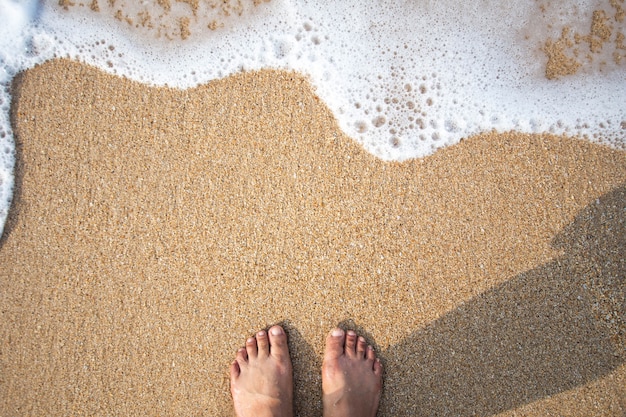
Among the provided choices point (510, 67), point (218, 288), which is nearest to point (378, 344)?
point (218, 288)

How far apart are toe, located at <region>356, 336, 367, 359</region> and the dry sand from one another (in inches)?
2.1

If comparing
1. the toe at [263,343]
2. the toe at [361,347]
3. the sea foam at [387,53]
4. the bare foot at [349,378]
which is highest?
the sea foam at [387,53]

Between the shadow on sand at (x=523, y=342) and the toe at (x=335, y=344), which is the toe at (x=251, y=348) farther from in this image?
the shadow on sand at (x=523, y=342)

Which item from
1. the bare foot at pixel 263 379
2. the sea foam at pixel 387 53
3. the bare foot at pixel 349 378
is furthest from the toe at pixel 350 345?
the sea foam at pixel 387 53

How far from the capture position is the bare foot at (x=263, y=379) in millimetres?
1959

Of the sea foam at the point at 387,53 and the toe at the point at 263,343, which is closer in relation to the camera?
the toe at the point at 263,343

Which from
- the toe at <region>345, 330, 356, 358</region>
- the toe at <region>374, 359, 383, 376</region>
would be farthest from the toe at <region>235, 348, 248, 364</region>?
the toe at <region>374, 359, 383, 376</region>

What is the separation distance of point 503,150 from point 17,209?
246cm

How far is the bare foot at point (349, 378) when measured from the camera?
1.96m

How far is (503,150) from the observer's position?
204cm

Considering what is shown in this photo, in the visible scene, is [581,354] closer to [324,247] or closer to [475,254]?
[475,254]

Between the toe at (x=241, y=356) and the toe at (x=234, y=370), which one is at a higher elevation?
the toe at (x=241, y=356)

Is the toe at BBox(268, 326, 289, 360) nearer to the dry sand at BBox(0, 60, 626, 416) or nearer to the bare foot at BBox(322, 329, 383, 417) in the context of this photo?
the dry sand at BBox(0, 60, 626, 416)

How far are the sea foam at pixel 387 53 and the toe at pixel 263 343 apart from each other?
3.59 feet
